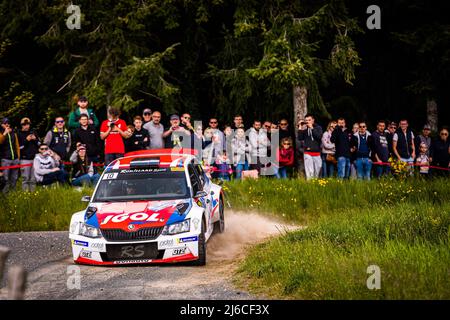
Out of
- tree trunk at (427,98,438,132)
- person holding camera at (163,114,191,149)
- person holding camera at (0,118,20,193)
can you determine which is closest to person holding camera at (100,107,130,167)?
person holding camera at (163,114,191,149)

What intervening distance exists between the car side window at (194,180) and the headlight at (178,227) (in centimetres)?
130

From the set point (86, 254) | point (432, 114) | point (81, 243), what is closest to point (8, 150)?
point (81, 243)

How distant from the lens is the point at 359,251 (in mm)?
10586

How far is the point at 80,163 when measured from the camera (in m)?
19.3

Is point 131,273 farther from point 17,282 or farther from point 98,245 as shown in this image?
point 17,282

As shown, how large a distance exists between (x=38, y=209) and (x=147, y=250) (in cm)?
676

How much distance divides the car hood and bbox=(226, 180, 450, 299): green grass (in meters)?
1.42

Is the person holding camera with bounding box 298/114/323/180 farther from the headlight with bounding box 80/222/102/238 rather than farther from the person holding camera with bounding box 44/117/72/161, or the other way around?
the headlight with bounding box 80/222/102/238

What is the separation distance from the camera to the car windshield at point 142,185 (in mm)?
12938

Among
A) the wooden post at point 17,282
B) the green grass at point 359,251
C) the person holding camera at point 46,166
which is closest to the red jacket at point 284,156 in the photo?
the green grass at point 359,251

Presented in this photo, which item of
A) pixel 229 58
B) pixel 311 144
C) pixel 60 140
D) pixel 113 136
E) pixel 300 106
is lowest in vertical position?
pixel 311 144

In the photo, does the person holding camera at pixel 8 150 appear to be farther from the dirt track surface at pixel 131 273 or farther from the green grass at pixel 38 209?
the dirt track surface at pixel 131 273

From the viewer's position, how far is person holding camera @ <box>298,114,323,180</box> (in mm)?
20094
